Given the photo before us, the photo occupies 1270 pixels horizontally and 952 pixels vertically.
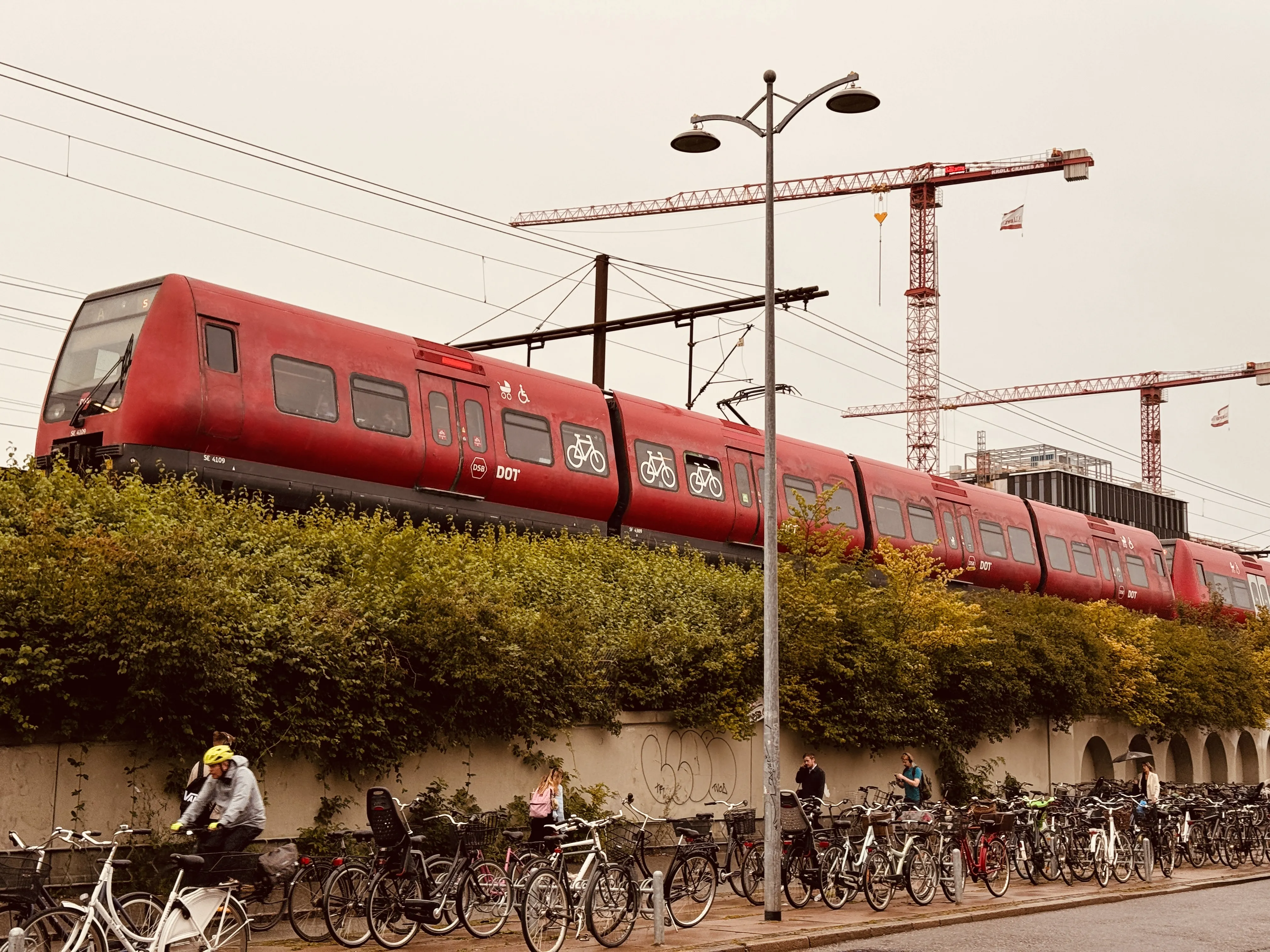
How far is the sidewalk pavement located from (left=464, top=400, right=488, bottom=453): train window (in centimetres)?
738

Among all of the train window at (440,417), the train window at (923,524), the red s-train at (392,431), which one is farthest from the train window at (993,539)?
the train window at (440,417)

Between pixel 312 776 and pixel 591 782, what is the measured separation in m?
4.69

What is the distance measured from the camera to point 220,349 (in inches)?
688

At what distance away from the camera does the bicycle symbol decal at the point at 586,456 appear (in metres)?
22.6

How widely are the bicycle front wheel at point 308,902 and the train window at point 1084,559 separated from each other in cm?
3002

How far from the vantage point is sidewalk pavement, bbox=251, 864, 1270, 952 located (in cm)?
1291

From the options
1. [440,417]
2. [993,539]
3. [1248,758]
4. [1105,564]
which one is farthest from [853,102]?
[1248,758]

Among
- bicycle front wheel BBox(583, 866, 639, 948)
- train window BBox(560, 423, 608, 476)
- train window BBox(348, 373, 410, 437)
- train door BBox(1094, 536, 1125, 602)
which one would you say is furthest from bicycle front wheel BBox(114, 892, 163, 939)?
train door BBox(1094, 536, 1125, 602)

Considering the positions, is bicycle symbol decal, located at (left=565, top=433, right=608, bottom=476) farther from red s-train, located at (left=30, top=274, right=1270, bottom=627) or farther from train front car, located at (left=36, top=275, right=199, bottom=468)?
train front car, located at (left=36, top=275, right=199, bottom=468)

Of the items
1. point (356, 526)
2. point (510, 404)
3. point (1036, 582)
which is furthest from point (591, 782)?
point (1036, 582)

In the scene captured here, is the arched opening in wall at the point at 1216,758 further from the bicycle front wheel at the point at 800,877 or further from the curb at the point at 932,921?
the bicycle front wheel at the point at 800,877

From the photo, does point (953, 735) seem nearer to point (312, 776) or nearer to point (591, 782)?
point (591, 782)

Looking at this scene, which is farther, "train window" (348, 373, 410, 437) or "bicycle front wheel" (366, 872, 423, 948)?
"train window" (348, 373, 410, 437)

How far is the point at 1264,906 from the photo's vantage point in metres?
17.5
